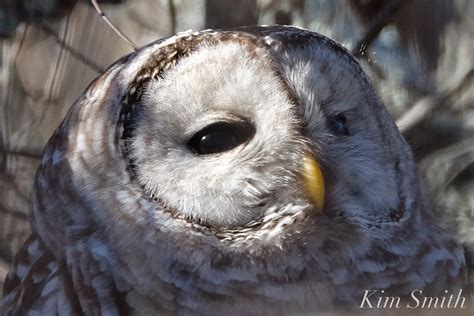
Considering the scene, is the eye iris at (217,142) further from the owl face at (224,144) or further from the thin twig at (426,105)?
the thin twig at (426,105)

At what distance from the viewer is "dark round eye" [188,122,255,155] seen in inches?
63.8

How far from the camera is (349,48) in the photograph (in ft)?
7.28

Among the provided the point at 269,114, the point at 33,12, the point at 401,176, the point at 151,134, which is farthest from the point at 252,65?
the point at 33,12

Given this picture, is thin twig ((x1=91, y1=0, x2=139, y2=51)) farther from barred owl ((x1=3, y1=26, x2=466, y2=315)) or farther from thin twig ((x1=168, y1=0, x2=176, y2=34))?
barred owl ((x1=3, y1=26, x2=466, y2=315))

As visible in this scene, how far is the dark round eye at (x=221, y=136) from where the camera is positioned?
1620mm

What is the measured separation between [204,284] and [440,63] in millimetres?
941

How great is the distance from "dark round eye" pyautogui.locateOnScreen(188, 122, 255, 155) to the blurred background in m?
0.59

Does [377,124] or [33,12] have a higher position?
[33,12]

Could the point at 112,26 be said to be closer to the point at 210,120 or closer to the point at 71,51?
the point at 71,51

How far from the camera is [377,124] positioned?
5.91 ft

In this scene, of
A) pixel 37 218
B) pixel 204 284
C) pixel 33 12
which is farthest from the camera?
pixel 33 12

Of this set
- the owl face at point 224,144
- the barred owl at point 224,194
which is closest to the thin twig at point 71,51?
the barred owl at point 224,194

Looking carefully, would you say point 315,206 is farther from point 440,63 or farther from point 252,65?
point 440,63

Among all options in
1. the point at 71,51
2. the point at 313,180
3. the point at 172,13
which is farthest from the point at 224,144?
the point at 71,51
